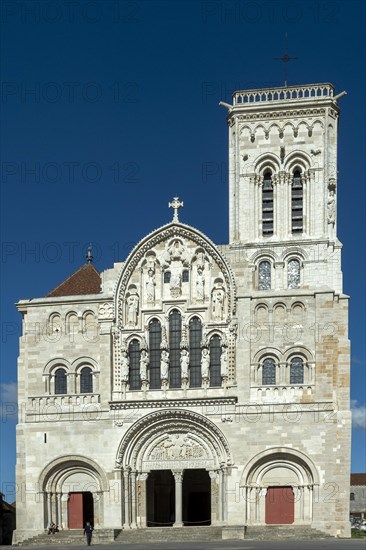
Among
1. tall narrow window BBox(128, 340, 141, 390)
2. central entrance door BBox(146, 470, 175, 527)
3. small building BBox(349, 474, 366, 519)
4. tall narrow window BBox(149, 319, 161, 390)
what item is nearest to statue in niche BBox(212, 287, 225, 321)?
tall narrow window BBox(149, 319, 161, 390)

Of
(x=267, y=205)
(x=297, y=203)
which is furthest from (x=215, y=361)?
(x=297, y=203)

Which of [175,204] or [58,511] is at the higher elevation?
[175,204]

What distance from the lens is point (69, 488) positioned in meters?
54.9

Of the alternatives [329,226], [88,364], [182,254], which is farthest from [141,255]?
[329,226]

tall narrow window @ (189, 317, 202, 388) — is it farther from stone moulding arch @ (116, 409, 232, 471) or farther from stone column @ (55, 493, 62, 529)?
stone column @ (55, 493, 62, 529)

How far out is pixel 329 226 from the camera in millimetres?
54562

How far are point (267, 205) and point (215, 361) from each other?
820cm

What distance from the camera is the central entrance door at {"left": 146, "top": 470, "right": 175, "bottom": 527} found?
55625mm

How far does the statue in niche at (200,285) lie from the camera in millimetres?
54719

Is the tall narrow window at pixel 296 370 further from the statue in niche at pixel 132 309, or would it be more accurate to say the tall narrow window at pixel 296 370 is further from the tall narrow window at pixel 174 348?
the statue in niche at pixel 132 309

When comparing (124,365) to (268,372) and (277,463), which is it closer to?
(268,372)

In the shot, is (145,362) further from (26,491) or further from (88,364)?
(26,491)

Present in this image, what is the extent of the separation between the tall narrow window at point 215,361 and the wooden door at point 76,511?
867 centimetres

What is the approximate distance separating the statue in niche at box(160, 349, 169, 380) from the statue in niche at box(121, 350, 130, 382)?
1.78 meters
